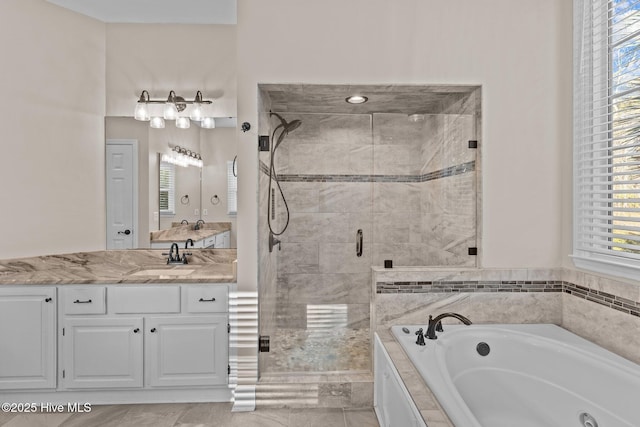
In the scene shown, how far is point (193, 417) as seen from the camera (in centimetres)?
228

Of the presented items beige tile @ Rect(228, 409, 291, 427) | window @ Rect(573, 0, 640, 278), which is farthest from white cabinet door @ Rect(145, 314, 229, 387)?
window @ Rect(573, 0, 640, 278)

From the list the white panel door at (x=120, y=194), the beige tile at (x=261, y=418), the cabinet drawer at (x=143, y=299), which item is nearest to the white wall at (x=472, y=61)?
the cabinet drawer at (x=143, y=299)

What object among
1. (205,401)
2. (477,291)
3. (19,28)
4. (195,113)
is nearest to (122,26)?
(19,28)

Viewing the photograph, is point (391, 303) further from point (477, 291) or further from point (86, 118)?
point (86, 118)

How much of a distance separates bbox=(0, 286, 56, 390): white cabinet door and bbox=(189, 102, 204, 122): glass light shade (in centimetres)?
179

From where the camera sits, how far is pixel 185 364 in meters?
2.42

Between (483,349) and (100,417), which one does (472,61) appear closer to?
(483,349)

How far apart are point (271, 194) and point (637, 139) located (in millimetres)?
2179

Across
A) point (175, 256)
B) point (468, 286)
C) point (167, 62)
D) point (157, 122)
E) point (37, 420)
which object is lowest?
point (37, 420)

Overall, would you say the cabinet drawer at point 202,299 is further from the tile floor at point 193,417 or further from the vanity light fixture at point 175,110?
the vanity light fixture at point 175,110

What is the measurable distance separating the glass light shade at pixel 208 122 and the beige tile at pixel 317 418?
226 cm

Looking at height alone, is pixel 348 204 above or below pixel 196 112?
below

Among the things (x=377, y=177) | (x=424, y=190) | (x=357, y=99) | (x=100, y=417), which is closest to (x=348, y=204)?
(x=377, y=177)

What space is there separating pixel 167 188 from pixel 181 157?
0.96ft
